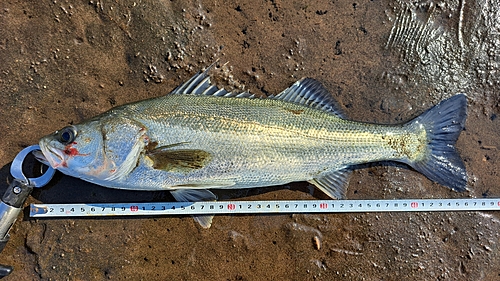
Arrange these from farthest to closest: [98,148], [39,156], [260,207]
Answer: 1. [260,207]
2. [39,156]
3. [98,148]

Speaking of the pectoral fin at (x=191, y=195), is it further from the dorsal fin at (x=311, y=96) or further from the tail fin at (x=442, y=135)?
the tail fin at (x=442, y=135)

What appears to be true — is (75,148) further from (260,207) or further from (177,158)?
(260,207)

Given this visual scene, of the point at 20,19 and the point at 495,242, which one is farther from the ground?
the point at 20,19

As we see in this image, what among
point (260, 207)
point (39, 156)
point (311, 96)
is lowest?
point (260, 207)

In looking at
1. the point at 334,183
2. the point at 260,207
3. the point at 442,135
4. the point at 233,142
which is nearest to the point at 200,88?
the point at 233,142

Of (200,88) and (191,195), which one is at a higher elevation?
(200,88)

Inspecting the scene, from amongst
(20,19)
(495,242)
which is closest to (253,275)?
(495,242)

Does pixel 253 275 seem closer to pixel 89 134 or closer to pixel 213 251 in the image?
pixel 213 251

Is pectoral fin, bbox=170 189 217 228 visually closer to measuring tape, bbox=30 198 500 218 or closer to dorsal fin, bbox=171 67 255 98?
measuring tape, bbox=30 198 500 218
